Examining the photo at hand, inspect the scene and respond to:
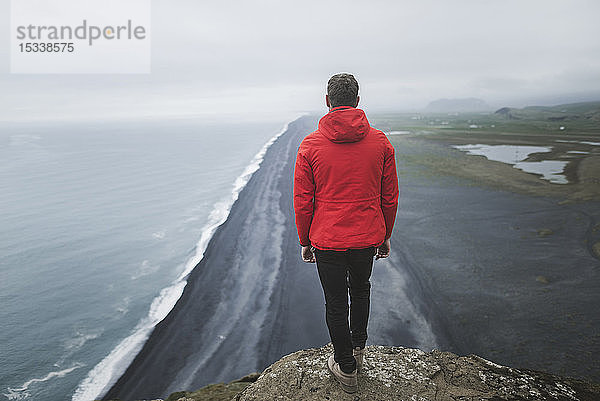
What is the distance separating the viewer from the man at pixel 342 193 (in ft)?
9.44

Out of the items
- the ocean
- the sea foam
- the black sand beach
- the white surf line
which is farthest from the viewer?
the ocean

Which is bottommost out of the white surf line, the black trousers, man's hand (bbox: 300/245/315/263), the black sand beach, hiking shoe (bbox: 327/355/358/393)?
the white surf line

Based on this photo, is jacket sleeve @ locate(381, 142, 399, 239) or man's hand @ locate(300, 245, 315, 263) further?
man's hand @ locate(300, 245, 315, 263)

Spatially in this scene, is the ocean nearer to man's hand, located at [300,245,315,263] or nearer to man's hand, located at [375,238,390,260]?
man's hand, located at [300,245,315,263]

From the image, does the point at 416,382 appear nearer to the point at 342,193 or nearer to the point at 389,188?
the point at 389,188

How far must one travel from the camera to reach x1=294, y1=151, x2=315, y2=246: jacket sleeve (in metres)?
2.93

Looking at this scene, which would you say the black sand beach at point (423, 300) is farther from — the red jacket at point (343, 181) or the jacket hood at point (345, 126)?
the jacket hood at point (345, 126)

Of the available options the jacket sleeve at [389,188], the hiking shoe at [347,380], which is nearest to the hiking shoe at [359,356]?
the hiking shoe at [347,380]

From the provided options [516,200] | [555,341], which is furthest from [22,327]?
[516,200]

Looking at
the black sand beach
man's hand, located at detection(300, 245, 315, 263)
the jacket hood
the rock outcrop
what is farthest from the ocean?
the jacket hood

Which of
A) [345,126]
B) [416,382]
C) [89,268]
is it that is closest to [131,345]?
[89,268]

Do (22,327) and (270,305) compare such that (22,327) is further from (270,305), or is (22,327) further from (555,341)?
(555,341)

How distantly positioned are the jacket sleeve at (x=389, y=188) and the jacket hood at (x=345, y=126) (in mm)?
312

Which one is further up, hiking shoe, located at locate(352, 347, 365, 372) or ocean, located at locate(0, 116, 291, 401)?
hiking shoe, located at locate(352, 347, 365, 372)
